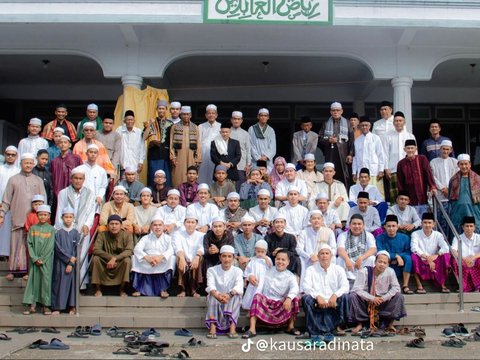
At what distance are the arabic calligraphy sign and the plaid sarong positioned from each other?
5378mm

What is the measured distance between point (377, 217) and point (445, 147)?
2.02 meters

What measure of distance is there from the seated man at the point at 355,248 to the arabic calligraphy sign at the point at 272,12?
404 centimetres

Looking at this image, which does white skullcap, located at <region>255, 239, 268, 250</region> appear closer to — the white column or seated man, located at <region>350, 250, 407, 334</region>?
seated man, located at <region>350, 250, 407, 334</region>

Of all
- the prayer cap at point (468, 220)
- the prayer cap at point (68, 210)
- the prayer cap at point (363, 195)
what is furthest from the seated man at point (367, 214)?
the prayer cap at point (68, 210)

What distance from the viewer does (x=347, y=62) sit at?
13.3 metres

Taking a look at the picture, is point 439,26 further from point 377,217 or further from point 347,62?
point 377,217

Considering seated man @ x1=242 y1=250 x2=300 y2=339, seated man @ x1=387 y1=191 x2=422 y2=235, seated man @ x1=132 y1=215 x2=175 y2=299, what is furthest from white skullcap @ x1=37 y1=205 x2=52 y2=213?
seated man @ x1=387 y1=191 x2=422 y2=235

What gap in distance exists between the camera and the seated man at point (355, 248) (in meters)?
8.33

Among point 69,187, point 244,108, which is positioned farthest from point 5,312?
point 244,108

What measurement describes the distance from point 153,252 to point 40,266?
1533 mm

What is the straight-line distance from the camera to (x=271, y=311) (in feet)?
24.8

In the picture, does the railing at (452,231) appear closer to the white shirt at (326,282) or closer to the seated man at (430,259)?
the seated man at (430,259)

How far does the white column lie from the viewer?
458 inches

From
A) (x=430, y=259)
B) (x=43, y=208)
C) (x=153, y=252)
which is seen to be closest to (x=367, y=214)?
(x=430, y=259)
